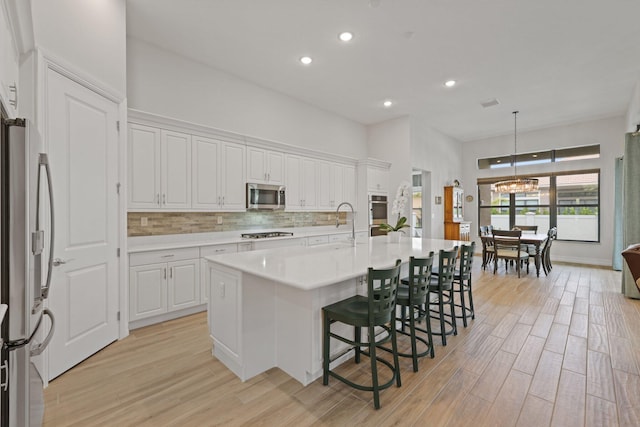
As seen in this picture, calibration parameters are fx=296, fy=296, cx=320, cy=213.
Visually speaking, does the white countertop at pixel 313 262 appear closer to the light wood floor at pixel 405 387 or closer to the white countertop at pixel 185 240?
the light wood floor at pixel 405 387

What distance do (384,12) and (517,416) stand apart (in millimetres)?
3708

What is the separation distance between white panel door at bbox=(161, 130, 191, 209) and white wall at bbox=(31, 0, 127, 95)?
2.55 ft

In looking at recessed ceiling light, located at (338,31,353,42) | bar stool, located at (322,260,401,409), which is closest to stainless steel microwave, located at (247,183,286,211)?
recessed ceiling light, located at (338,31,353,42)

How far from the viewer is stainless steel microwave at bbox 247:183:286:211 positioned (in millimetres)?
4520

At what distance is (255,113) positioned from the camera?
4.98m

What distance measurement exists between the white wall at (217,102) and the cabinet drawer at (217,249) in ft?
5.93

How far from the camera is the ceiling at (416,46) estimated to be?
3123 millimetres

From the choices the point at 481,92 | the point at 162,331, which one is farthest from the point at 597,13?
the point at 162,331

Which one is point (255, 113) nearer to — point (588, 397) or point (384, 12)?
point (384, 12)

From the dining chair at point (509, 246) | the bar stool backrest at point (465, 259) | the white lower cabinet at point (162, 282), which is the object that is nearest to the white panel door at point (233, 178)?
the white lower cabinet at point (162, 282)

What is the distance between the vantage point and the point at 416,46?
3.81 m

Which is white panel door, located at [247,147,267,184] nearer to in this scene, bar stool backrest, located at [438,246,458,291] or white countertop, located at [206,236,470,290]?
white countertop, located at [206,236,470,290]

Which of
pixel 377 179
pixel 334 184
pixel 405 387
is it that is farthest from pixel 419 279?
pixel 377 179

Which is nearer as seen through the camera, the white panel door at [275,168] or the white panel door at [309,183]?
the white panel door at [275,168]
